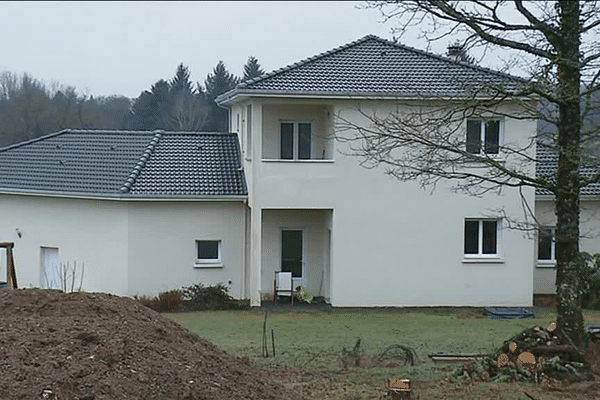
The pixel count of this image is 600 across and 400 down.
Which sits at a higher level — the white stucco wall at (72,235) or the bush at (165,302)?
the white stucco wall at (72,235)

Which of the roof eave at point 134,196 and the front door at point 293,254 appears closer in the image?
the roof eave at point 134,196

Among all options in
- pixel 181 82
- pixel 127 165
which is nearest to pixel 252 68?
pixel 181 82

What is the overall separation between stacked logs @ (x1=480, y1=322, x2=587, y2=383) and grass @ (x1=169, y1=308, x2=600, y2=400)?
0.52 meters

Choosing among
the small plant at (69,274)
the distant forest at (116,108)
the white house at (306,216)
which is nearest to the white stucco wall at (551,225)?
the white house at (306,216)

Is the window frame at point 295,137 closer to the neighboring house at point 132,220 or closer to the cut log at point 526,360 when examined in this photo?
the neighboring house at point 132,220

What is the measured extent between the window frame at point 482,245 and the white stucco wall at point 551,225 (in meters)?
2.07

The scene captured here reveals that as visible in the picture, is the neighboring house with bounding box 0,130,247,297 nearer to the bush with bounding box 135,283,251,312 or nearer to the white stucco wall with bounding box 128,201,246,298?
the white stucco wall with bounding box 128,201,246,298

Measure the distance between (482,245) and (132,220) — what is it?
10.6 metres

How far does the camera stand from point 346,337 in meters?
20.8

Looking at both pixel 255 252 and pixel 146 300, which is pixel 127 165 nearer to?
pixel 146 300

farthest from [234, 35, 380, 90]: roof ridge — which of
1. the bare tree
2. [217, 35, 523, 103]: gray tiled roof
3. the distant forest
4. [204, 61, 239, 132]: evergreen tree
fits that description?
[204, 61, 239, 132]: evergreen tree

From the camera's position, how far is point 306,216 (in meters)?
28.1

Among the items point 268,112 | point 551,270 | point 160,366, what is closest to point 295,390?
point 160,366

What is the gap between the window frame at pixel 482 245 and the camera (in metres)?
26.8
